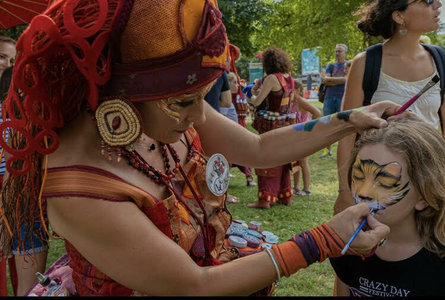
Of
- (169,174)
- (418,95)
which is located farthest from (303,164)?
(169,174)

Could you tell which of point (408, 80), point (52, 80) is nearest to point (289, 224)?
point (408, 80)

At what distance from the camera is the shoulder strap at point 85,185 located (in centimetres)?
126

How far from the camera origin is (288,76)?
17.2 feet

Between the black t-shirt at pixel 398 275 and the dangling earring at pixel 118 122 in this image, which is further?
the black t-shirt at pixel 398 275

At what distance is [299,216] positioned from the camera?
4688 millimetres

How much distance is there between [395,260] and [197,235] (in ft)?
2.51

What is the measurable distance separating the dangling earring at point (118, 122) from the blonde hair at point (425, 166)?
953 millimetres

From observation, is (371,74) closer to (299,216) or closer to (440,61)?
(440,61)

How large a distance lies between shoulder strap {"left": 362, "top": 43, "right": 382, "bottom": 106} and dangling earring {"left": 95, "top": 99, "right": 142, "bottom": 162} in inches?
62.1

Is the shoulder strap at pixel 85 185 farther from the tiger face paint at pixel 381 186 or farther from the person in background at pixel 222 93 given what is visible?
the person in background at pixel 222 93

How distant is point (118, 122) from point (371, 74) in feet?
5.37

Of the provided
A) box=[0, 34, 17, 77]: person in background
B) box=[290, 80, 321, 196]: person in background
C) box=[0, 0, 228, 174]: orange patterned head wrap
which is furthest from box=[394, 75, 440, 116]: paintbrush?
box=[290, 80, 321, 196]: person in background

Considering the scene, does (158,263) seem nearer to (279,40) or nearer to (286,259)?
(286,259)

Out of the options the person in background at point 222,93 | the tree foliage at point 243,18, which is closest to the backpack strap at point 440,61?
the person in background at point 222,93
